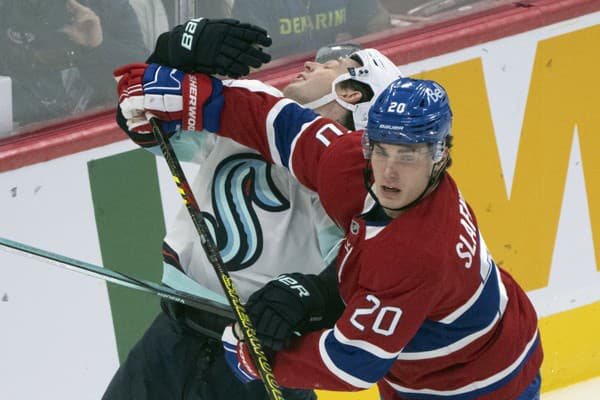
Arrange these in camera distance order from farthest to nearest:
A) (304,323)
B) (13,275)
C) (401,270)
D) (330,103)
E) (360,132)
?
(13,275), (330,103), (360,132), (304,323), (401,270)

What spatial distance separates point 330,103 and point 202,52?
1.11ft

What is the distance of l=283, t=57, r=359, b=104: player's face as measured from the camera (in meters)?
2.83

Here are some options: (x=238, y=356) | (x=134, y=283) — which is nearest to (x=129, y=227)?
(x=134, y=283)

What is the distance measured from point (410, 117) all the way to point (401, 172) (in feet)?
0.32

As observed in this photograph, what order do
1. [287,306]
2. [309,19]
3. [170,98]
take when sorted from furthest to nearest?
1. [309,19]
2. [170,98]
3. [287,306]

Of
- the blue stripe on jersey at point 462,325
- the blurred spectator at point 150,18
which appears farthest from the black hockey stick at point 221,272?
the blurred spectator at point 150,18

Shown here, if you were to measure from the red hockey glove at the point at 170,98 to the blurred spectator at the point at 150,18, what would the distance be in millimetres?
698

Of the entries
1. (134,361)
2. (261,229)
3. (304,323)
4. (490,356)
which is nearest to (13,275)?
(134,361)

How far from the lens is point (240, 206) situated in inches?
107

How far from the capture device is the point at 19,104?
3281 millimetres

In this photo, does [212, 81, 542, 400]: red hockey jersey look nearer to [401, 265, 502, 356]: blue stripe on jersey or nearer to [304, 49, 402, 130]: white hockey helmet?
[401, 265, 502, 356]: blue stripe on jersey

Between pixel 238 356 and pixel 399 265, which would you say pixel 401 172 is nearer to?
pixel 399 265

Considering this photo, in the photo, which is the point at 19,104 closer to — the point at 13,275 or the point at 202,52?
the point at 13,275

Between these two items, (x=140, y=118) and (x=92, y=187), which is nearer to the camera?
(x=140, y=118)
